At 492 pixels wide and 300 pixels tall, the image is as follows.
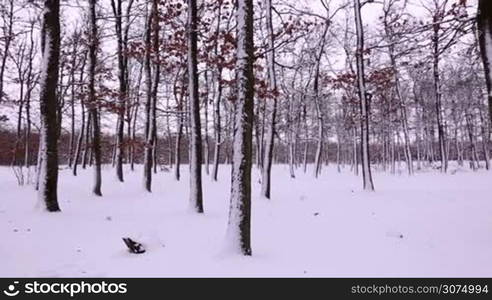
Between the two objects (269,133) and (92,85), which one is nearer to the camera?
(92,85)

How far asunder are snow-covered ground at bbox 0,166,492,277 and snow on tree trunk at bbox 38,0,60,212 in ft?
Result: 1.90

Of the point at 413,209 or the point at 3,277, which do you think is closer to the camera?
the point at 3,277

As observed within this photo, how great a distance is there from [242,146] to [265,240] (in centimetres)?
222

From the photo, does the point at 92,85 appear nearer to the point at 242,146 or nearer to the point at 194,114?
the point at 194,114

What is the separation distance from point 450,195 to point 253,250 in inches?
410

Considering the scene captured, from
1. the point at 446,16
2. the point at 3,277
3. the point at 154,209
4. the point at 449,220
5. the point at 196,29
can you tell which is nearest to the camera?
the point at 3,277

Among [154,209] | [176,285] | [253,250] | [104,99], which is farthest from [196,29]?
[176,285]

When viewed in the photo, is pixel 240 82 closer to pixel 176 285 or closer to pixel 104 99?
pixel 176 285

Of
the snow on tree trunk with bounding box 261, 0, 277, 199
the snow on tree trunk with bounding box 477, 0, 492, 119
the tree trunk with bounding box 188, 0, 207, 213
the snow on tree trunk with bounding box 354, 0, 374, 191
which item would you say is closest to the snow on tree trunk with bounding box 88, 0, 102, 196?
the tree trunk with bounding box 188, 0, 207, 213

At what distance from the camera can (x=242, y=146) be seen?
18.5ft

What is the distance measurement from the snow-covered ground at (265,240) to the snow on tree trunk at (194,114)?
0.68m

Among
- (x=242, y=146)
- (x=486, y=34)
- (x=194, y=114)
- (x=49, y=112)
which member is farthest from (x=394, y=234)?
(x=49, y=112)

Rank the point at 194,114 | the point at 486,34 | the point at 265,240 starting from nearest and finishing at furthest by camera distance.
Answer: the point at 486,34, the point at 265,240, the point at 194,114

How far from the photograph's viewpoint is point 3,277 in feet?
14.5
